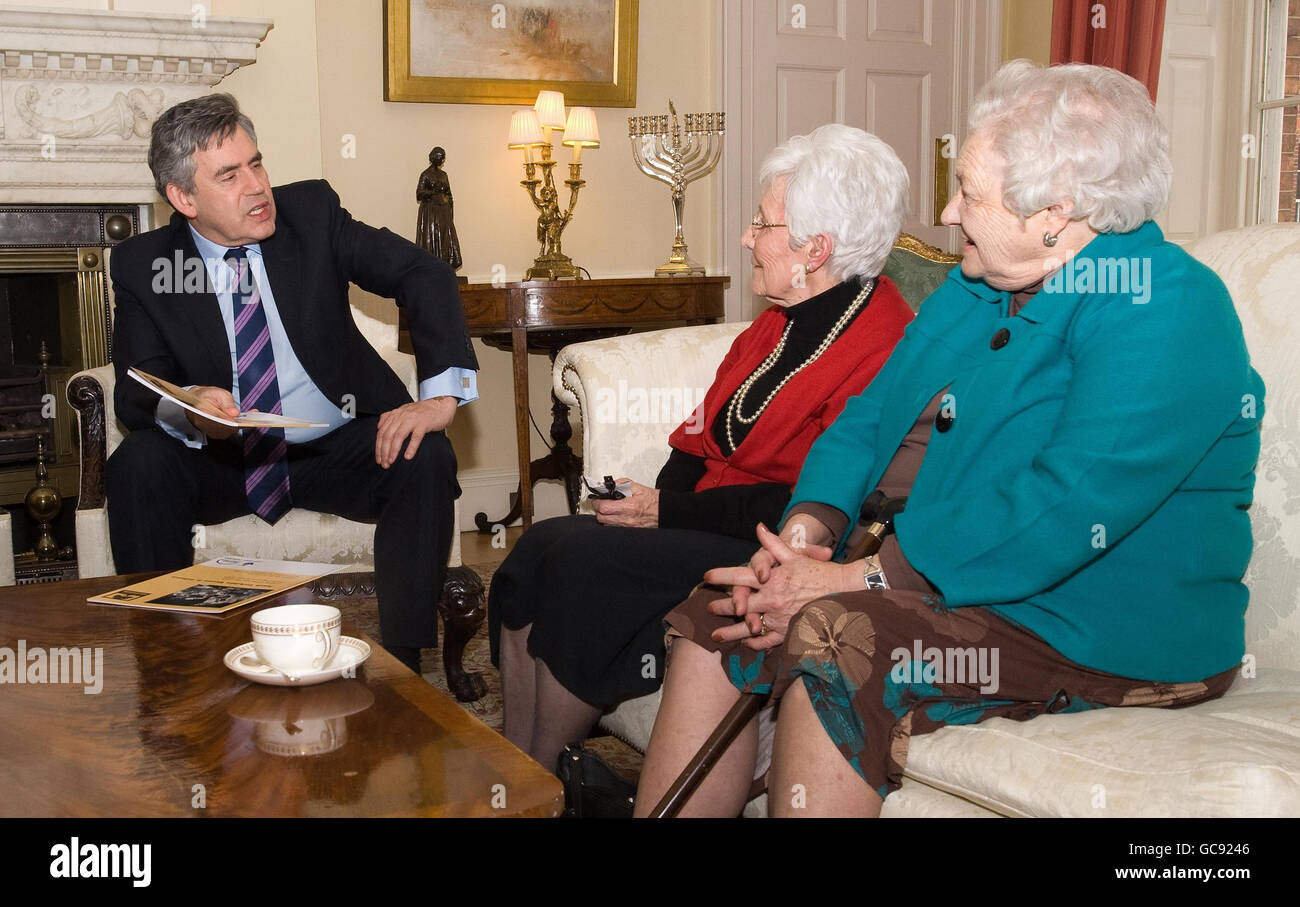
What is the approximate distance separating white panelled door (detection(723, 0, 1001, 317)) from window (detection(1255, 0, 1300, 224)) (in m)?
1.12

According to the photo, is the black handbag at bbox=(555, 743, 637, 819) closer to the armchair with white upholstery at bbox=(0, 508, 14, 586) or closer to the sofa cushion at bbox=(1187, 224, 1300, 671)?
the sofa cushion at bbox=(1187, 224, 1300, 671)

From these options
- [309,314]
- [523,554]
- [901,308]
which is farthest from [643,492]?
[309,314]

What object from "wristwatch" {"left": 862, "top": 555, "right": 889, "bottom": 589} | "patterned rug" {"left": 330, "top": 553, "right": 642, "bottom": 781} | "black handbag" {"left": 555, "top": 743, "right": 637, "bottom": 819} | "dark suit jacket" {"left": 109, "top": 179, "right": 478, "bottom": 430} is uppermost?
"dark suit jacket" {"left": 109, "top": 179, "right": 478, "bottom": 430}

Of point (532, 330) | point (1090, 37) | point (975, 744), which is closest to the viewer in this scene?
point (975, 744)

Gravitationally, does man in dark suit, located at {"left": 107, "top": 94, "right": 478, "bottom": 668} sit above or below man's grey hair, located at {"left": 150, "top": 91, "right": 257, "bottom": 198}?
below

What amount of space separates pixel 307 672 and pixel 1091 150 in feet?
3.41

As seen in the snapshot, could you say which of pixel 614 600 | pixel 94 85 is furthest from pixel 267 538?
pixel 94 85

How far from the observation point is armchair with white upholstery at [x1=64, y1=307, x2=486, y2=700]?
2.44 metres

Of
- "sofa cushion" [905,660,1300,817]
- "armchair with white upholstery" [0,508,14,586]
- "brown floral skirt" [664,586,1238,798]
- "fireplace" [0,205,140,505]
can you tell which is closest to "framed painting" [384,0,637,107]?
"fireplace" [0,205,140,505]

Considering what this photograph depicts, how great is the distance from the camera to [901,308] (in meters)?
1.88

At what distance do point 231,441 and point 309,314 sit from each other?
314mm

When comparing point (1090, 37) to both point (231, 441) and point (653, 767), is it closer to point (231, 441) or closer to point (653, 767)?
point (231, 441)

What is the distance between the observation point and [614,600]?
5.43 feet

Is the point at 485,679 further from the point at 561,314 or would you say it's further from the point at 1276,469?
the point at 1276,469
